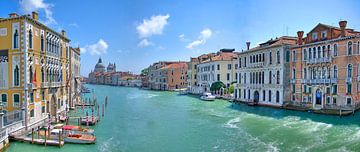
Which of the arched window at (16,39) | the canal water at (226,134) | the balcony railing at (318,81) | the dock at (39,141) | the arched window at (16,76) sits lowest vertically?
the canal water at (226,134)

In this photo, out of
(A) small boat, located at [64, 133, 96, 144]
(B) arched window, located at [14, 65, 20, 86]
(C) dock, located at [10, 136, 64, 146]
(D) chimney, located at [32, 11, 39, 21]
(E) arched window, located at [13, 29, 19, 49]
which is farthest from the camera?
(D) chimney, located at [32, 11, 39, 21]

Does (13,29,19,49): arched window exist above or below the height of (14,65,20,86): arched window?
above

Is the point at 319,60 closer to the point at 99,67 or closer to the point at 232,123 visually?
the point at 232,123

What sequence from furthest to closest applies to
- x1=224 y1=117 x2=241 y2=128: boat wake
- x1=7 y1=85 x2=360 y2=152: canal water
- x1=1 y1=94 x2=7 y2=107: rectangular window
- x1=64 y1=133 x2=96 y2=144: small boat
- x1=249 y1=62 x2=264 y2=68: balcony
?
x1=249 y1=62 x2=264 y2=68: balcony, x1=224 y1=117 x2=241 y2=128: boat wake, x1=1 y1=94 x2=7 y2=107: rectangular window, x1=64 y1=133 x2=96 y2=144: small boat, x1=7 y1=85 x2=360 y2=152: canal water

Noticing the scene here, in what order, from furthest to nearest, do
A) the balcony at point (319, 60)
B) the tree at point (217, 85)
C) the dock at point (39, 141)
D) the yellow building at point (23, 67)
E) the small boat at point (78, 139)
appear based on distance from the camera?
1. the tree at point (217, 85)
2. the balcony at point (319, 60)
3. the yellow building at point (23, 67)
4. the small boat at point (78, 139)
5. the dock at point (39, 141)

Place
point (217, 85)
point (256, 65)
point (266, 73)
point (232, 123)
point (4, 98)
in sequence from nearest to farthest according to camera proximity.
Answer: point (4, 98) → point (232, 123) → point (266, 73) → point (256, 65) → point (217, 85)

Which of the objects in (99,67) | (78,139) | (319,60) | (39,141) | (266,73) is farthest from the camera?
(99,67)

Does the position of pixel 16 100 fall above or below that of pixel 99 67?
below

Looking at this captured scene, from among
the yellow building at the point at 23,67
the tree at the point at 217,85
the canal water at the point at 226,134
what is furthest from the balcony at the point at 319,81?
the yellow building at the point at 23,67

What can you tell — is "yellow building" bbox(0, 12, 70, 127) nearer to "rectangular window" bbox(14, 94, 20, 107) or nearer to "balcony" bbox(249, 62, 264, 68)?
"rectangular window" bbox(14, 94, 20, 107)

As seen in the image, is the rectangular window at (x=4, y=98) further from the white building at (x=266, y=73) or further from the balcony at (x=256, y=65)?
the balcony at (x=256, y=65)

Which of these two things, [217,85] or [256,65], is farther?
[217,85]

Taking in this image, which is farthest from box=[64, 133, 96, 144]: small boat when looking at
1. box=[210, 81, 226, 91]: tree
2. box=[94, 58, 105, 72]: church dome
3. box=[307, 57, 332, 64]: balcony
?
box=[94, 58, 105, 72]: church dome

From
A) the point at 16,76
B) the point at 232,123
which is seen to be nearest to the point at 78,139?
the point at 16,76
